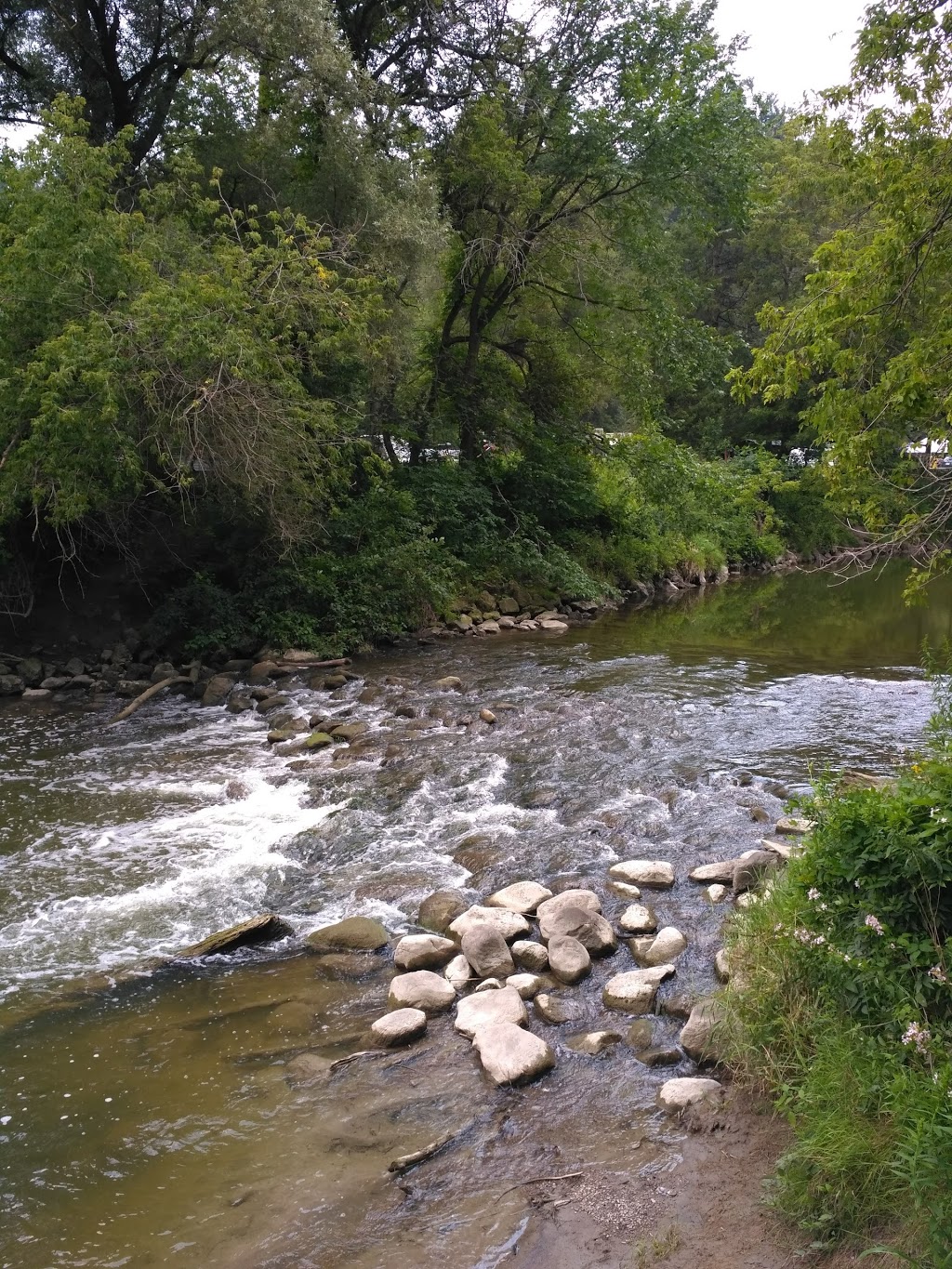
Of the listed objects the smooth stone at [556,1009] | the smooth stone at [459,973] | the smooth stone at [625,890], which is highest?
the smooth stone at [625,890]

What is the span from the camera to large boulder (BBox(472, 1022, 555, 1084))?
184 inches

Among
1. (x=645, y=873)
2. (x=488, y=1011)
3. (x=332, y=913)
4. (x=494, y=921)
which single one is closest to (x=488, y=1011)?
(x=488, y=1011)

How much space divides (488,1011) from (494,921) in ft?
3.04

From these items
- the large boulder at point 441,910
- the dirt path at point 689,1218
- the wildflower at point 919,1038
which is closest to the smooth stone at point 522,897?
A: the large boulder at point 441,910

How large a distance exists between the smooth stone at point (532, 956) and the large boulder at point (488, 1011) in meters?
0.37

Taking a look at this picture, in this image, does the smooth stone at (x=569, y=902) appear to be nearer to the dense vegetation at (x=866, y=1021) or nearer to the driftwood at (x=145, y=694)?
the dense vegetation at (x=866, y=1021)

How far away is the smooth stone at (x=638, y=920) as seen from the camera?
19.9 feet

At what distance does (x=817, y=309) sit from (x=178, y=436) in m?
7.60

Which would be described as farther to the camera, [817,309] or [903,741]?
[903,741]

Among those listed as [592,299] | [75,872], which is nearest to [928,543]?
[75,872]

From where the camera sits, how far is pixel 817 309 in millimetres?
6941

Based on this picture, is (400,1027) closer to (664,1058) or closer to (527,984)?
(527,984)

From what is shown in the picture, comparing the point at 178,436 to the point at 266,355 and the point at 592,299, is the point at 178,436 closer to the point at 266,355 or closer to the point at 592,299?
the point at 266,355

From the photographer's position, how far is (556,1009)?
527 cm
